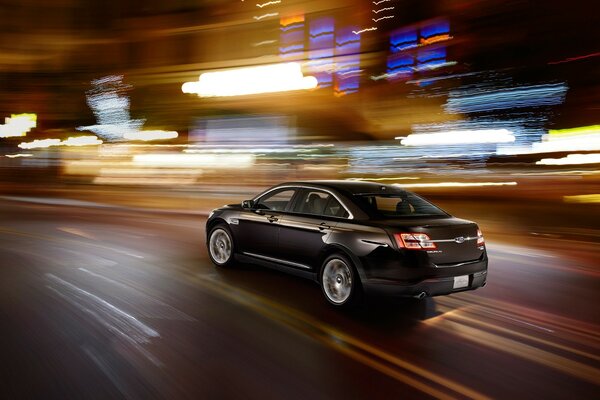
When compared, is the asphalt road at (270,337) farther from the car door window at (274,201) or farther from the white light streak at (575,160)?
the white light streak at (575,160)

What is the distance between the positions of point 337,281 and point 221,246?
265cm

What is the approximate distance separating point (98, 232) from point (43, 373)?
9.47m

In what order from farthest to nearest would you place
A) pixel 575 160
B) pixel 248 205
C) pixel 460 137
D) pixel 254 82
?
1. pixel 254 82
2. pixel 460 137
3. pixel 575 160
4. pixel 248 205

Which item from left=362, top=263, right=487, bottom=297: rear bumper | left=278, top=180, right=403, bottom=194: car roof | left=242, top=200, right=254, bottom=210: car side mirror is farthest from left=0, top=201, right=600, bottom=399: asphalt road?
left=278, top=180, right=403, bottom=194: car roof

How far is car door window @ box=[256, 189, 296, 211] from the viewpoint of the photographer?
23.2ft

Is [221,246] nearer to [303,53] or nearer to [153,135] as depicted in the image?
[303,53]

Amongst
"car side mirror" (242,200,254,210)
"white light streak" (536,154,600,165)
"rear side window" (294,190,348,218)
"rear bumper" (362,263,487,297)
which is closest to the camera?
"rear bumper" (362,263,487,297)

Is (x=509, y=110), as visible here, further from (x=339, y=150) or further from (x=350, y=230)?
(x=350, y=230)

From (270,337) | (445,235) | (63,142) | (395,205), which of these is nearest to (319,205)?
(395,205)

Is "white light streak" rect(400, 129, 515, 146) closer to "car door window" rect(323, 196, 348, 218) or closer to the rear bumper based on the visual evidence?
"car door window" rect(323, 196, 348, 218)

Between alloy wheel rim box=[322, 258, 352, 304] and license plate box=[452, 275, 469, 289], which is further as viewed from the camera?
alloy wheel rim box=[322, 258, 352, 304]

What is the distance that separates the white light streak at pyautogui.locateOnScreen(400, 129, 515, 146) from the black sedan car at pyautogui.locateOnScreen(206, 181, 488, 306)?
2513cm

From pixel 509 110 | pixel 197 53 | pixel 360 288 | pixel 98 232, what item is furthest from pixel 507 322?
pixel 197 53

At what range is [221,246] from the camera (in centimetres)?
810
